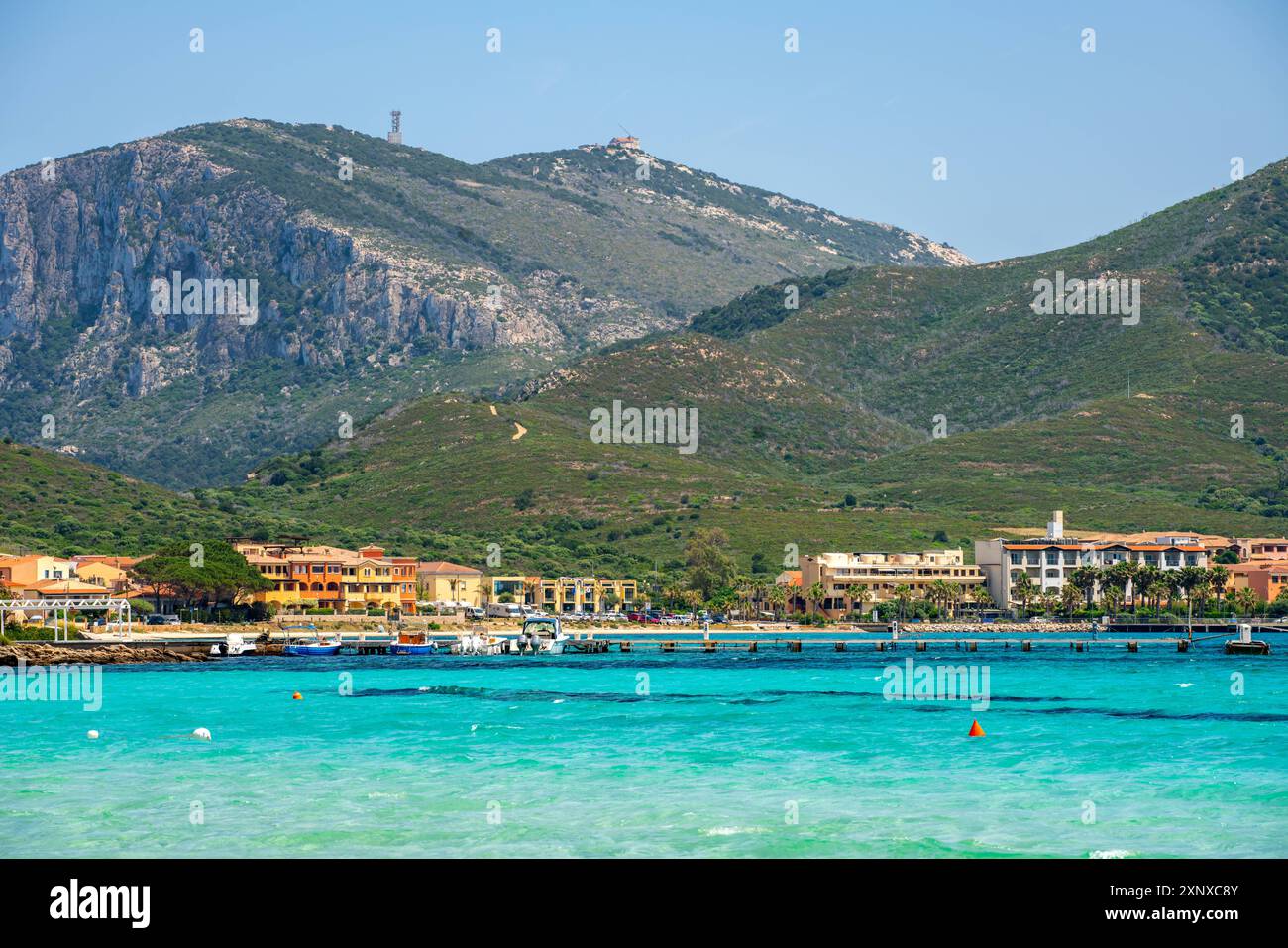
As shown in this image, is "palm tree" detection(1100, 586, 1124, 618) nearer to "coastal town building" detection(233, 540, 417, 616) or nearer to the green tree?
the green tree

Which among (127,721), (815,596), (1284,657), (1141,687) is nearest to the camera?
(127,721)

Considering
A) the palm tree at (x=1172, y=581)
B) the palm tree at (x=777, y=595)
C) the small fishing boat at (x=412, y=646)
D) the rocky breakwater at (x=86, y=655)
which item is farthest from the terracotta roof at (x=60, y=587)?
the palm tree at (x=1172, y=581)

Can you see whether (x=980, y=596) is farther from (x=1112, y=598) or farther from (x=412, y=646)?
(x=412, y=646)

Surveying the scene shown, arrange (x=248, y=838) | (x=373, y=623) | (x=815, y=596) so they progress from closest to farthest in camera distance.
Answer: (x=248, y=838)
(x=373, y=623)
(x=815, y=596)

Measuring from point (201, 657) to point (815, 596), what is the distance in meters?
71.8

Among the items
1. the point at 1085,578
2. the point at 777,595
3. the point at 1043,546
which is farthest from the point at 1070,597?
the point at 777,595

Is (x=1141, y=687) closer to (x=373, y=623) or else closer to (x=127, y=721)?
(x=127, y=721)

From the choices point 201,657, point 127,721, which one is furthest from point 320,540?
point 127,721

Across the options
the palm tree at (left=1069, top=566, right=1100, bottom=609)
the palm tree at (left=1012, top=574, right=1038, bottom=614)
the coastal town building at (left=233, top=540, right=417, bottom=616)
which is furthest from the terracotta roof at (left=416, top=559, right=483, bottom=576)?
the palm tree at (left=1069, top=566, right=1100, bottom=609)

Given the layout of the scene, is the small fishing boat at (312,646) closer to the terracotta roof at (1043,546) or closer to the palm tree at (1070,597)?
the palm tree at (1070,597)

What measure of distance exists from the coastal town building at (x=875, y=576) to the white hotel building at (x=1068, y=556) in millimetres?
4732

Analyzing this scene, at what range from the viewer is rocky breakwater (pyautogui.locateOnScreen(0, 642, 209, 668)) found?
3482 inches

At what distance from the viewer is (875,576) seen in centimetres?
16100
